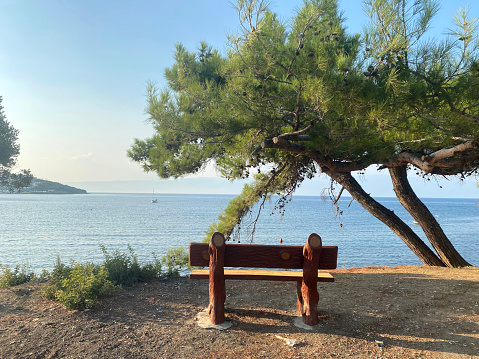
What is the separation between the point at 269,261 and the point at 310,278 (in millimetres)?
460

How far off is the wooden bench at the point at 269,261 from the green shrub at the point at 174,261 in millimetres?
2410

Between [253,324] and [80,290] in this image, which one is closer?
[253,324]

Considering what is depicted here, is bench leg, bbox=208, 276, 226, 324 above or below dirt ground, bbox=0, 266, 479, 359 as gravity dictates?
above

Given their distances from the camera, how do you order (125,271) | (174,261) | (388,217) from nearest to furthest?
(125,271), (174,261), (388,217)

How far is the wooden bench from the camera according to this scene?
3615mm

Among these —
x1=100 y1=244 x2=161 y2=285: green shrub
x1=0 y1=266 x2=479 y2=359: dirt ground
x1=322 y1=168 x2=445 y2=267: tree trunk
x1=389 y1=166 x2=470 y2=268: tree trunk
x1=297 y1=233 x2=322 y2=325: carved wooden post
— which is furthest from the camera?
x1=322 y1=168 x2=445 y2=267: tree trunk

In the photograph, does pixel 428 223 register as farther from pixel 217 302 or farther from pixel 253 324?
pixel 217 302

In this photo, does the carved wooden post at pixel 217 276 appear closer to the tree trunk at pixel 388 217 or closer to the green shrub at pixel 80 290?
the green shrub at pixel 80 290

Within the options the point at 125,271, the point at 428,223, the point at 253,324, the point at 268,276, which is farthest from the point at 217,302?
the point at 428,223

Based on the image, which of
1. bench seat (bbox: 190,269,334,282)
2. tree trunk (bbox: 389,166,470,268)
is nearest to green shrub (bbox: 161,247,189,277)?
bench seat (bbox: 190,269,334,282)

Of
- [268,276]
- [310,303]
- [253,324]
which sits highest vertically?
[268,276]

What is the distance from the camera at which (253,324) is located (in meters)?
3.79

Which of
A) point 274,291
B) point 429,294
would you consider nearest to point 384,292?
point 429,294

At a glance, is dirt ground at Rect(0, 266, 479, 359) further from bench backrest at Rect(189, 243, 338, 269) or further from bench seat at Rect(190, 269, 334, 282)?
bench backrest at Rect(189, 243, 338, 269)
